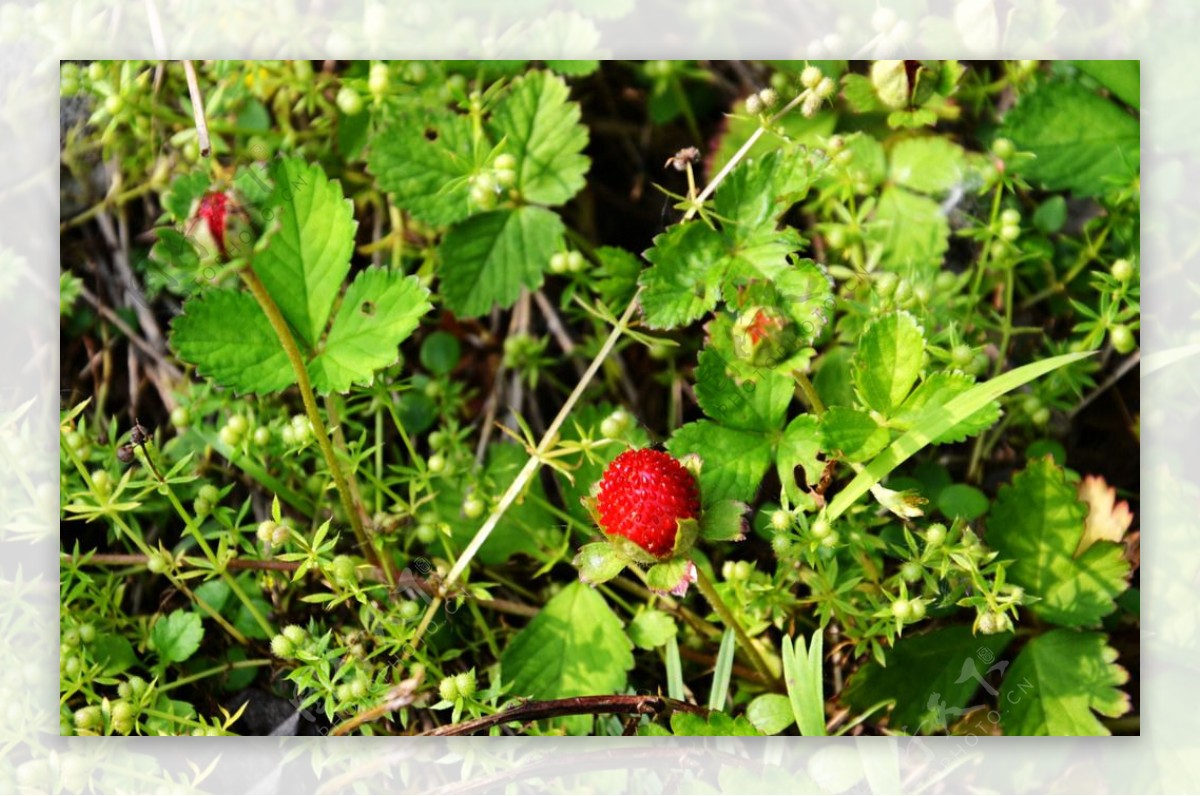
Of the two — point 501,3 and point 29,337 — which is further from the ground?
point 501,3

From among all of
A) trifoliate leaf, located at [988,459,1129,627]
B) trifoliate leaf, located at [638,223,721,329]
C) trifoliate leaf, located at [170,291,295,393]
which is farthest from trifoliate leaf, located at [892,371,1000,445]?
trifoliate leaf, located at [170,291,295,393]

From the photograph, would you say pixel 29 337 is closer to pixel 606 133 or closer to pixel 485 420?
A: pixel 485 420

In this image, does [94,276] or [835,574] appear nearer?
[835,574]

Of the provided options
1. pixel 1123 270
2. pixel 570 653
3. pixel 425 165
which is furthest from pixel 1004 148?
pixel 570 653

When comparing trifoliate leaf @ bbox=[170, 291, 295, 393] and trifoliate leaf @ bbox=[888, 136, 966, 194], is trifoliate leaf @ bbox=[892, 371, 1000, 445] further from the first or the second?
trifoliate leaf @ bbox=[170, 291, 295, 393]

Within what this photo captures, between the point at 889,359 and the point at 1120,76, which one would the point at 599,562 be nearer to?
the point at 889,359

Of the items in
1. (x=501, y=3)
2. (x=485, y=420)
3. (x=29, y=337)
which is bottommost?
(x=485, y=420)

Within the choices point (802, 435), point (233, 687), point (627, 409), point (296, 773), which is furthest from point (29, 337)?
point (802, 435)
